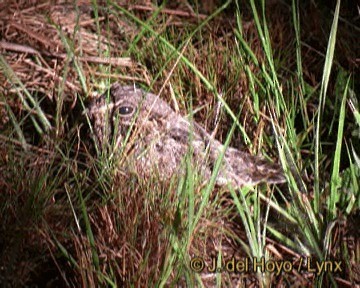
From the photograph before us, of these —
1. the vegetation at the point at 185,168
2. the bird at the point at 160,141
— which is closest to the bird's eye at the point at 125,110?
the bird at the point at 160,141

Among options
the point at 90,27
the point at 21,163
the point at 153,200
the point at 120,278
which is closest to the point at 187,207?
the point at 153,200

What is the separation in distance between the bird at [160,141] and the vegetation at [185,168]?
7 cm

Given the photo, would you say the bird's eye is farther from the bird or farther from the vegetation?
the vegetation

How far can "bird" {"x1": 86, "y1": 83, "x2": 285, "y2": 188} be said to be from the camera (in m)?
2.72

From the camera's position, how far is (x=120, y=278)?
7.52 feet

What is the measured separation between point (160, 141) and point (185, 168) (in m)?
0.33

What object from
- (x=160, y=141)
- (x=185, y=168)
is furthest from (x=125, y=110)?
(x=185, y=168)

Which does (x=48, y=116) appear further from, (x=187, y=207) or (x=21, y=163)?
(x=187, y=207)

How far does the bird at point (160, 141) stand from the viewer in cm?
272

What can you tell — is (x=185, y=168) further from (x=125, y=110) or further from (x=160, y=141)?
(x=125, y=110)

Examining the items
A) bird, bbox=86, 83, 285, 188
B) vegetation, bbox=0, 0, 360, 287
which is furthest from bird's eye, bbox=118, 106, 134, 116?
vegetation, bbox=0, 0, 360, 287

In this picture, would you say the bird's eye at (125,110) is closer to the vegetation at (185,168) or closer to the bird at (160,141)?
the bird at (160,141)

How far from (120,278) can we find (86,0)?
198 cm

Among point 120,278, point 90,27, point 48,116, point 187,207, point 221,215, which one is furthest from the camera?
point 90,27
